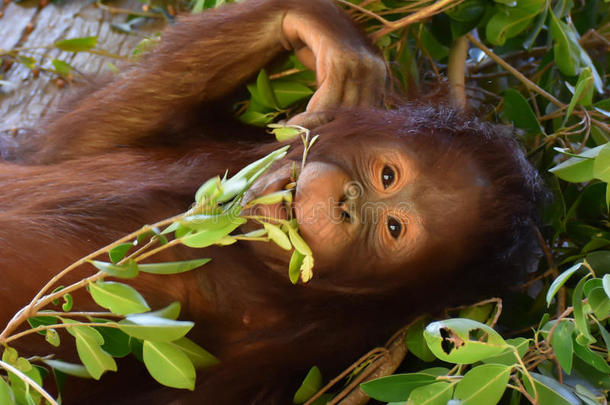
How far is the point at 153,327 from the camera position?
1282 mm

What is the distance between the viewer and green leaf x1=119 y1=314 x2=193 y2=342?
4.21 ft

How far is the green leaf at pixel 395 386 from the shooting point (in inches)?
62.4

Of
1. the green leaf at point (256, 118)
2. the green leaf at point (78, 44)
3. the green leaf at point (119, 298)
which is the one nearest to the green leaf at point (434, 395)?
the green leaf at point (119, 298)

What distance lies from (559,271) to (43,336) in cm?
162

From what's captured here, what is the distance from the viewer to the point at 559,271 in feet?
7.49

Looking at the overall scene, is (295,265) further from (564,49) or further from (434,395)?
(564,49)

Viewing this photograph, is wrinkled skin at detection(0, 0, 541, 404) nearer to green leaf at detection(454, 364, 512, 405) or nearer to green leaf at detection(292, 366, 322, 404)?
green leaf at detection(292, 366, 322, 404)

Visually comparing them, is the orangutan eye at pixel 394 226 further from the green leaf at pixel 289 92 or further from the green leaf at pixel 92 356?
the green leaf at pixel 92 356

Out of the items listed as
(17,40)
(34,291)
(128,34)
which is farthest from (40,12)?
(34,291)

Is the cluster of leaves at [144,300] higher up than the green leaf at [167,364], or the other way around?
the cluster of leaves at [144,300]

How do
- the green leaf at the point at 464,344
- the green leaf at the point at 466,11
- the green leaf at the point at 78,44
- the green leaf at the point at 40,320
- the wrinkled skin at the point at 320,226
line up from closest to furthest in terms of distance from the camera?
1. the green leaf at the point at 464,344
2. the green leaf at the point at 40,320
3. the wrinkled skin at the point at 320,226
4. the green leaf at the point at 466,11
5. the green leaf at the point at 78,44

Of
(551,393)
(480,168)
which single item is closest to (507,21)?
(480,168)

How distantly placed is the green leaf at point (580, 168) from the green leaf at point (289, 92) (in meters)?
0.98

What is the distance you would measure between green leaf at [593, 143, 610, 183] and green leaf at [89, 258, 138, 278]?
3.44 feet
